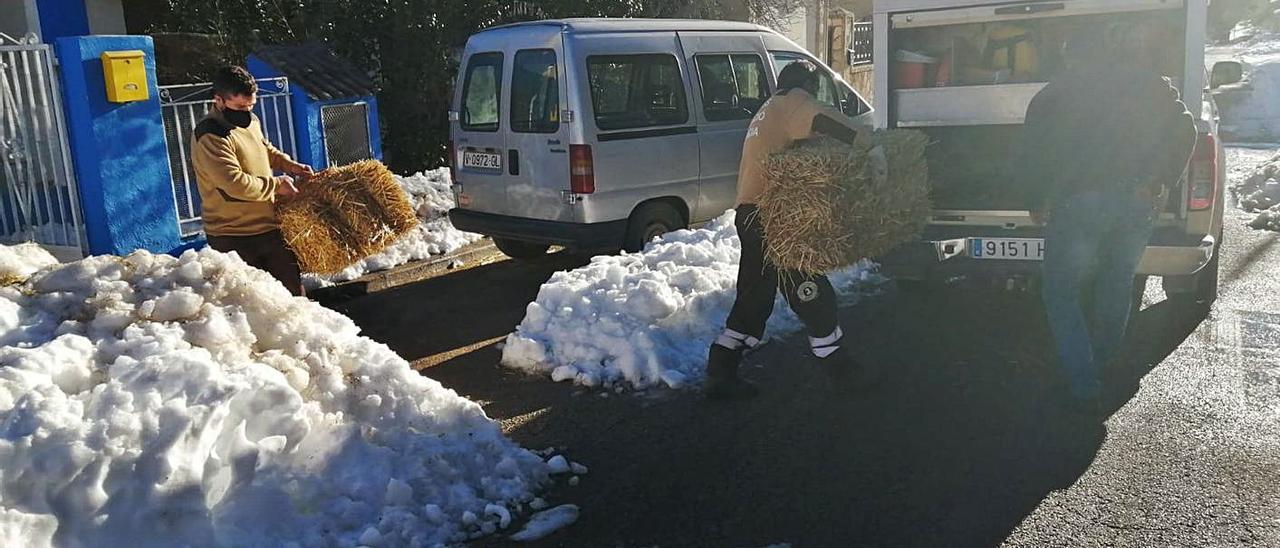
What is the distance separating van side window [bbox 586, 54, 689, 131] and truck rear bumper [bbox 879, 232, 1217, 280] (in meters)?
2.78

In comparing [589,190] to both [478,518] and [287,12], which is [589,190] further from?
[287,12]

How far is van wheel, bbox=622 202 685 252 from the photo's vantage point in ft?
29.6

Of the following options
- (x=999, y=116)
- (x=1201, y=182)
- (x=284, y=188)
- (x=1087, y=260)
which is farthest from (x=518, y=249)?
(x=1201, y=182)

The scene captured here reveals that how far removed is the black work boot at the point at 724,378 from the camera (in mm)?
5875

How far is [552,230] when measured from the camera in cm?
877

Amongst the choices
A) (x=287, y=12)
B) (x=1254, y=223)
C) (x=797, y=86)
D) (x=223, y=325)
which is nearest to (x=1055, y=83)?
(x=797, y=86)

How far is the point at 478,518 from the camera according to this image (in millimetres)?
4348

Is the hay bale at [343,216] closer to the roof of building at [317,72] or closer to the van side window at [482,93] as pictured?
the van side window at [482,93]

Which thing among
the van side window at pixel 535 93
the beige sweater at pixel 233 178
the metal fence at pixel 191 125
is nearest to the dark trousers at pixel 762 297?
the beige sweater at pixel 233 178

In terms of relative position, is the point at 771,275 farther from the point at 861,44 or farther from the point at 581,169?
the point at 861,44

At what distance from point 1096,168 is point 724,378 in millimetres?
2229

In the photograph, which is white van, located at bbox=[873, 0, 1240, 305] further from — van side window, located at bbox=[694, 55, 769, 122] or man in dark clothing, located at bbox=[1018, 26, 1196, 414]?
van side window, located at bbox=[694, 55, 769, 122]

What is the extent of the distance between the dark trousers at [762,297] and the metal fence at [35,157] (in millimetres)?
5747

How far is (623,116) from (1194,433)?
16.8ft
